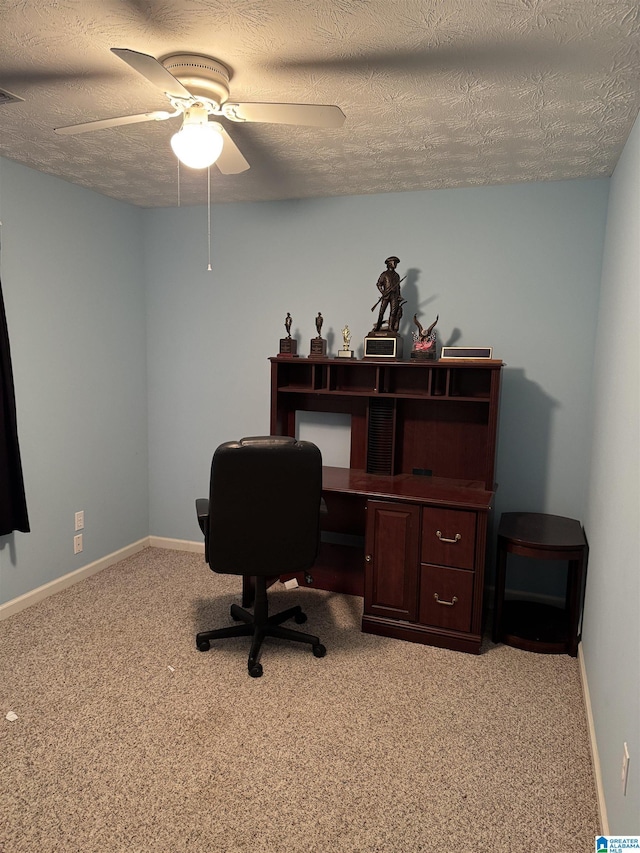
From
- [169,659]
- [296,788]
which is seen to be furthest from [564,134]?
[169,659]

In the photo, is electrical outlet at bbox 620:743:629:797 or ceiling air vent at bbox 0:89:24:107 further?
ceiling air vent at bbox 0:89:24:107

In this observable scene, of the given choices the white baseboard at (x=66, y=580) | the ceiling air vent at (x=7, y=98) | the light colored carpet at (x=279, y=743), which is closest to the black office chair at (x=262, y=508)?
the light colored carpet at (x=279, y=743)

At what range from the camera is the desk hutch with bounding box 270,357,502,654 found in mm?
2854

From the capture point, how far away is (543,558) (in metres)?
2.77

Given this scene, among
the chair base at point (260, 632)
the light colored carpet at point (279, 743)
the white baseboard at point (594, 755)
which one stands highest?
the chair base at point (260, 632)

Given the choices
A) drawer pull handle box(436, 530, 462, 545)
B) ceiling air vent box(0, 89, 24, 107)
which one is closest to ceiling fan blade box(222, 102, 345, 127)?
ceiling air vent box(0, 89, 24, 107)

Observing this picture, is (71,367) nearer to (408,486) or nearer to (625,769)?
(408,486)

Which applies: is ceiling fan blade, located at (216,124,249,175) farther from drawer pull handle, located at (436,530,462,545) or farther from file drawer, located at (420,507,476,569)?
drawer pull handle, located at (436,530,462,545)

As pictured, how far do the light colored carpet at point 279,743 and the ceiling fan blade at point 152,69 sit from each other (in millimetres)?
2219

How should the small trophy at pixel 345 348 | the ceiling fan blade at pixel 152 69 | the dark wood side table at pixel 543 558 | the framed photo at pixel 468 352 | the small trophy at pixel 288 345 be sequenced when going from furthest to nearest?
the small trophy at pixel 288 345, the small trophy at pixel 345 348, the framed photo at pixel 468 352, the dark wood side table at pixel 543 558, the ceiling fan blade at pixel 152 69

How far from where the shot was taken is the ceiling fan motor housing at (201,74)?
74.2 inches

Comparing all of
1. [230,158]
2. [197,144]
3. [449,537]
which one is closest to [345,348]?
[449,537]

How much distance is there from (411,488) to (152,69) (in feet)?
7.23

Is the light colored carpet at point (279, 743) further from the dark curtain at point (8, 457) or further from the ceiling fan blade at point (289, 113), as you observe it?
the ceiling fan blade at point (289, 113)
